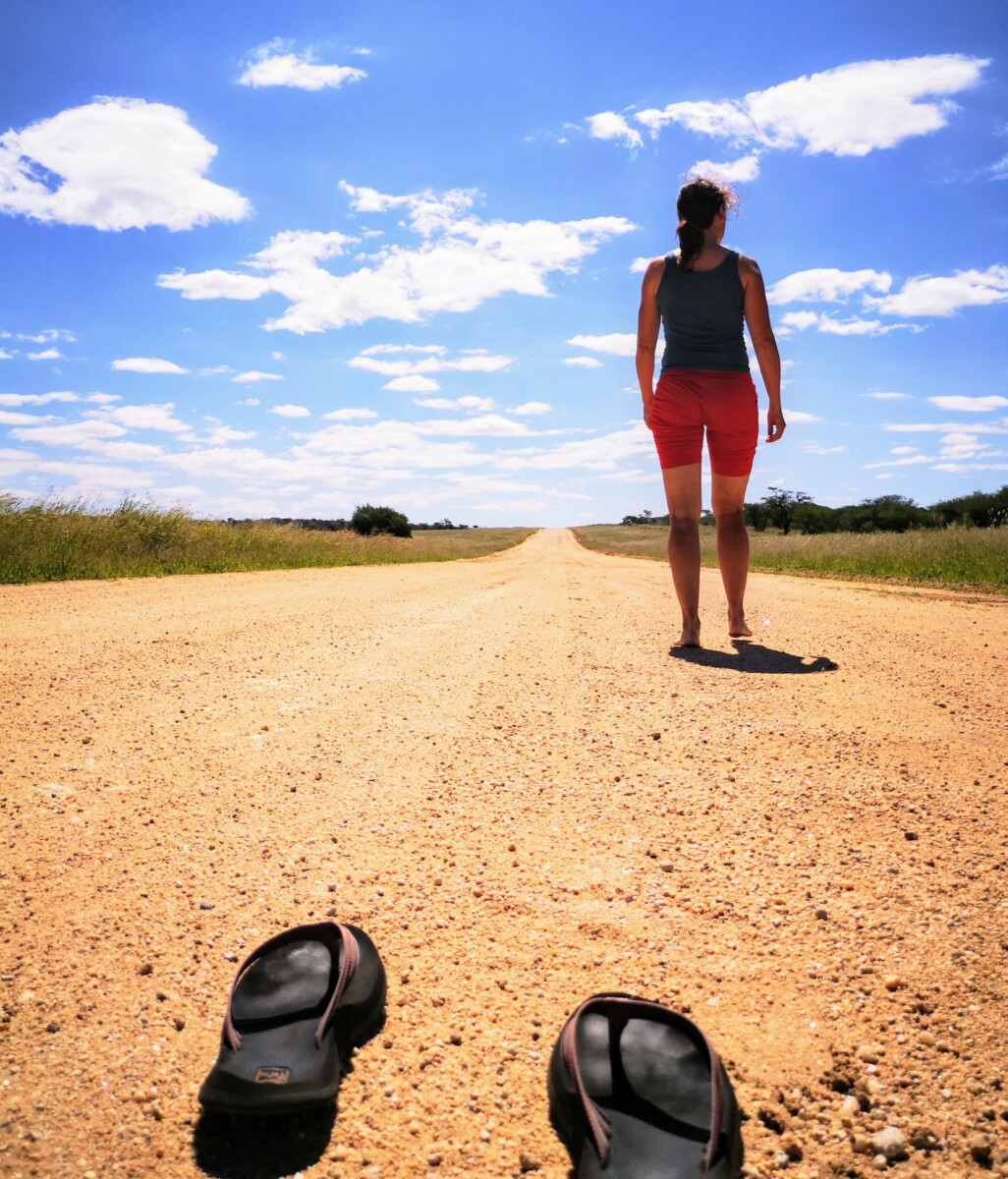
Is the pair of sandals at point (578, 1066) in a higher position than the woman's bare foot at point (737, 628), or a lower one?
lower

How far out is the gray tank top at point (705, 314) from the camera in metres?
4.62

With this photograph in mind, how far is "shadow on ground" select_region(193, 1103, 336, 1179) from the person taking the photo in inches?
45.8

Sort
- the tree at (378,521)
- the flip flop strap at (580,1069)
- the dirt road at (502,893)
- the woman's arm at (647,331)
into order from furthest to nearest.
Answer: the tree at (378,521) < the woman's arm at (647,331) < the dirt road at (502,893) < the flip flop strap at (580,1069)

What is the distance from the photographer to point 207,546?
15797 millimetres

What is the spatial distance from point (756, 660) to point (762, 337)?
1.98m

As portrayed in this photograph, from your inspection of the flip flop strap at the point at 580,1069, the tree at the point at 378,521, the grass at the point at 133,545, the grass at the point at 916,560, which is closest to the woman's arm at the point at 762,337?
the flip flop strap at the point at 580,1069

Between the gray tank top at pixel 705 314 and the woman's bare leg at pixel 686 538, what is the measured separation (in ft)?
2.04

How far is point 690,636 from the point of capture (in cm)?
470

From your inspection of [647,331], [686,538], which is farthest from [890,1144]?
[647,331]

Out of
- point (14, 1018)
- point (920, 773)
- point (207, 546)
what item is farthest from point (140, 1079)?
point (207, 546)

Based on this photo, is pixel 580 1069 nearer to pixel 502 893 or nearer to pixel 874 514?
pixel 502 893

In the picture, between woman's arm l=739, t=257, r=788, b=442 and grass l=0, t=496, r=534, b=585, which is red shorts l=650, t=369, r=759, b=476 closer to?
woman's arm l=739, t=257, r=788, b=442

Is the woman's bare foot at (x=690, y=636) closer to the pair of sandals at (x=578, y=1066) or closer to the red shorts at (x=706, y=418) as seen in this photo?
the red shorts at (x=706, y=418)

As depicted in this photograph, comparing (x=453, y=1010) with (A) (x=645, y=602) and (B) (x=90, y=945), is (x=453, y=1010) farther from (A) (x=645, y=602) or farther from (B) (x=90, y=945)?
(A) (x=645, y=602)
